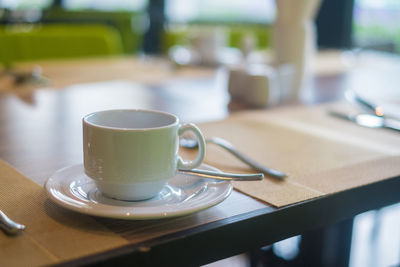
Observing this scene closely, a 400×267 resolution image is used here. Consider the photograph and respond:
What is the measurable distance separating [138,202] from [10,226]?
0.13 meters

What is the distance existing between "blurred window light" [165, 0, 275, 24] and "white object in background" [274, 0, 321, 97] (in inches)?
152

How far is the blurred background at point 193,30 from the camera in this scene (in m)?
1.77

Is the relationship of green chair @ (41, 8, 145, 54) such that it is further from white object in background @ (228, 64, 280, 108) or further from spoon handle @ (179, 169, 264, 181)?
spoon handle @ (179, 169, 264, 181)

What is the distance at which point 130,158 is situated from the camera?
0.51m

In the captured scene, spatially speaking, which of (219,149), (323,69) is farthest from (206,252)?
(323,69)

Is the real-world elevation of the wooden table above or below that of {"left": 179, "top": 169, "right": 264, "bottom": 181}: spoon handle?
below

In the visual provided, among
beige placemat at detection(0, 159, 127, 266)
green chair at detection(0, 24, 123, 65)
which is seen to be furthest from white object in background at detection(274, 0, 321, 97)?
green chair at detection(0, 24, 123, 65)

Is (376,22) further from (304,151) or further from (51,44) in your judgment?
(304,151)

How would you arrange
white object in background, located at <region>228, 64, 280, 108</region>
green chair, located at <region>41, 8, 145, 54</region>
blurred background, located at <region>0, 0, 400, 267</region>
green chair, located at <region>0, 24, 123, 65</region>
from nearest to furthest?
white object in background, located at <region>228, 64, 280, 108</region>
blurred background, located at <region>0, 0, 400, 267</region>
green chair, located at <region>0, 24, 123, 65</region>
green chair, located at <region>41, 8, 145, 54</region>

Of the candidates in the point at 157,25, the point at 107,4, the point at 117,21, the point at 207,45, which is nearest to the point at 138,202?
the point at 207,45

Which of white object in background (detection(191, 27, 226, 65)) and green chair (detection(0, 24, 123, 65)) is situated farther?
green chair (detection(0, 24, 123, 65))

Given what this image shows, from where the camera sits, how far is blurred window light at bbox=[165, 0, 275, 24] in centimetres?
515

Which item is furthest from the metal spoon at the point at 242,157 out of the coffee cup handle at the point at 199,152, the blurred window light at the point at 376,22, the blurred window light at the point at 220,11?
the blurred window light at the point at 220,11

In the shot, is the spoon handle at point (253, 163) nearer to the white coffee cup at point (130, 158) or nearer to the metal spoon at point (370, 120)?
the white coffee cup at point (130, 158)
